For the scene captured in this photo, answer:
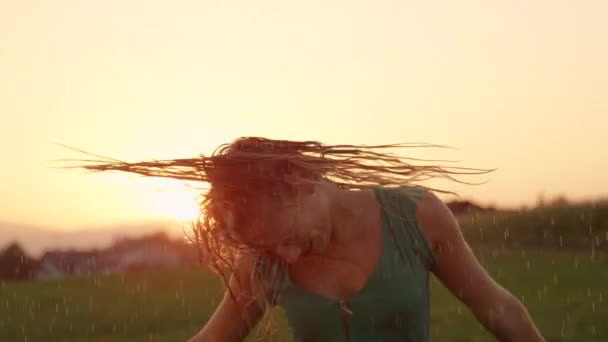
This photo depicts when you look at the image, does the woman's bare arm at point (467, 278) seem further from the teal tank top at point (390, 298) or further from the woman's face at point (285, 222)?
the woman's face at point (285, 222)

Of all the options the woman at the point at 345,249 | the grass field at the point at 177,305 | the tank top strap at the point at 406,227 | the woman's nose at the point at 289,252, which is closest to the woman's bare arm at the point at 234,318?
the woman at the point at 345,249

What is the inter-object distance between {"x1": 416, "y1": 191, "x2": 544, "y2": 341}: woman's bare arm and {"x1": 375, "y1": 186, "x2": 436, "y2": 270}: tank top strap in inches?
0.9

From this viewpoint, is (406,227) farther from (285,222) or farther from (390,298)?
(285,222)

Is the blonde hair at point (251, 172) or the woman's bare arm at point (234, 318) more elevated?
the blonde hair at point (251, 172)

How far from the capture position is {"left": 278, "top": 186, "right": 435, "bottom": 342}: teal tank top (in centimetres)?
330

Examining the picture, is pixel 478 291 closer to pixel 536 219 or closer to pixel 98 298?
pixel 98 298

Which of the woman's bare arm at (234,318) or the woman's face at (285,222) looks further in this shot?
the woman's bare arm at (234,318)

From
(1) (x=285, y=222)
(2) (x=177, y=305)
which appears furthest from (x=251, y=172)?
(2) (x=177, y=305)

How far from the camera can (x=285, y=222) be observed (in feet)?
10.2

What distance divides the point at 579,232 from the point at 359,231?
1752 centimetres

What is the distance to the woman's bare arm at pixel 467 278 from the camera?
3334mm

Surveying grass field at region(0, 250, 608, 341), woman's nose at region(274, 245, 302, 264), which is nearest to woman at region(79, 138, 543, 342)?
woman's nose at region(274, 245, 302, 264)

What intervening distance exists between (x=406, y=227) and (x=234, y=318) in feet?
2.35

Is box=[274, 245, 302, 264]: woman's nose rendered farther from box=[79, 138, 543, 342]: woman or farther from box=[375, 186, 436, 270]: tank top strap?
box=[375, 186, 436, 270]: tank top strap
